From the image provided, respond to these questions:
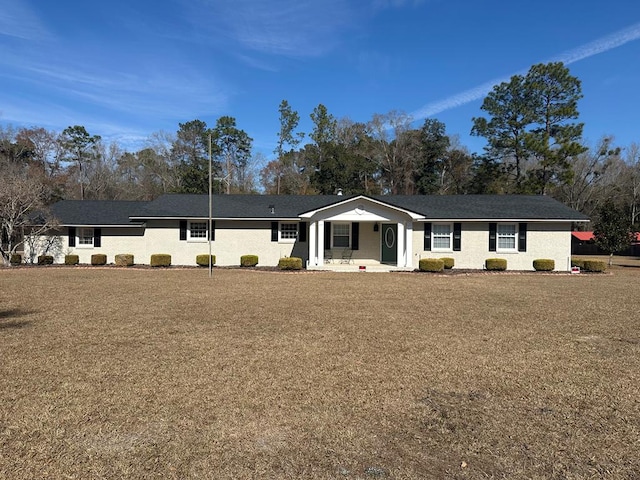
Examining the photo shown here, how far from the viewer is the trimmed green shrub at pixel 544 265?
2119cm

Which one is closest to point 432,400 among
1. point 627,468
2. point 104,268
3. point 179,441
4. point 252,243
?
point 627,468

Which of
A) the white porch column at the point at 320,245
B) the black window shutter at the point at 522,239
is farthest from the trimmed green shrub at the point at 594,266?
the white porch column at the point at 320,245

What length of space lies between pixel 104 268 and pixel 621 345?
20.9 metres

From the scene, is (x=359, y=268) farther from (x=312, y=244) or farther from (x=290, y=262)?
(x=290, y=262)

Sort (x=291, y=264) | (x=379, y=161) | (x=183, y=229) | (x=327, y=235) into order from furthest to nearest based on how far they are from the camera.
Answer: (x=379, y=161) → (x=327, y=235) → (x=183, y=229) → (x=291, y=264)

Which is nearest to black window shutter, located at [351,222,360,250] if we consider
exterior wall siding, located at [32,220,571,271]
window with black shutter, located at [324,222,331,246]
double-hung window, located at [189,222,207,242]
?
exterior wall siding, located at [32,220,571,271]

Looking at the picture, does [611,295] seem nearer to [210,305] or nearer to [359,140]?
[210,305]

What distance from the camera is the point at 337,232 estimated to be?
23.4 m

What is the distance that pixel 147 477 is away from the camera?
11.3 ft

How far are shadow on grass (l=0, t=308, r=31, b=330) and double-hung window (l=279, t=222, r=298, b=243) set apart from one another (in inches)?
545

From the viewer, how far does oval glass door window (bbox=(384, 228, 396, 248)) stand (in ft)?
74.2

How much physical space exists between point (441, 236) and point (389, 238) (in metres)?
2.67

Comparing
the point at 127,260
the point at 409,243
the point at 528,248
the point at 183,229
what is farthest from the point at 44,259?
the point at 528,248

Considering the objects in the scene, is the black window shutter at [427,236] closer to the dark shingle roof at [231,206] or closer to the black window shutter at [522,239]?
Result: the black window shutter at [522,239]
